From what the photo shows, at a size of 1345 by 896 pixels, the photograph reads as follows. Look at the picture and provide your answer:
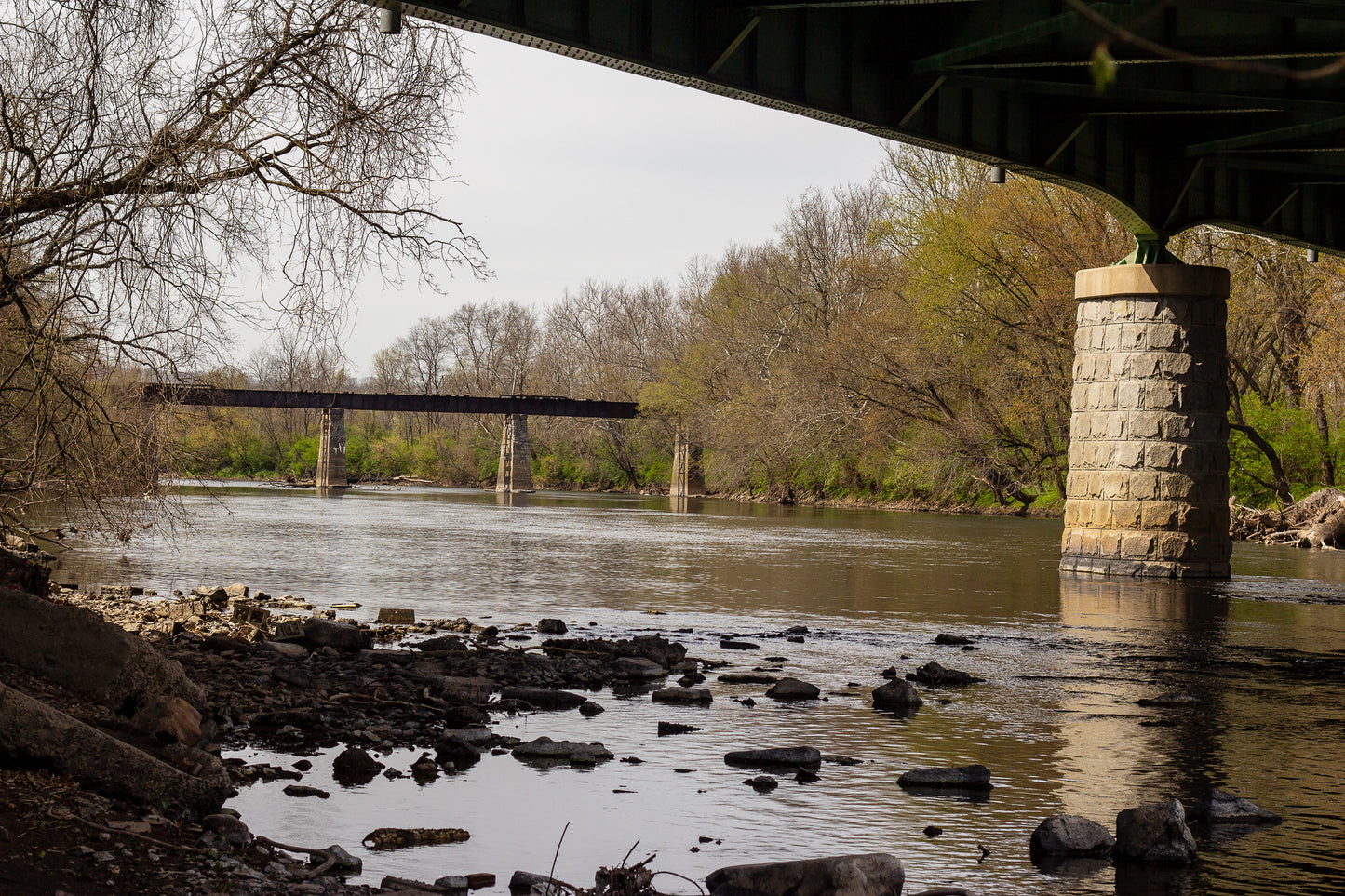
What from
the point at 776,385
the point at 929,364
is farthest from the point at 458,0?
the point at 776,385

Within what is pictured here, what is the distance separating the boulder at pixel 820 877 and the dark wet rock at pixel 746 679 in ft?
23.7

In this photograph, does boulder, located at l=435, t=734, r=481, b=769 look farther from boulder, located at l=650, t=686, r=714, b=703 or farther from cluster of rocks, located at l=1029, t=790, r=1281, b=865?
cluster of rocks, located at l=1029, t=790, r=1281, b=865

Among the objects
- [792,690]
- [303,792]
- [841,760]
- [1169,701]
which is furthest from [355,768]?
[1169,701]

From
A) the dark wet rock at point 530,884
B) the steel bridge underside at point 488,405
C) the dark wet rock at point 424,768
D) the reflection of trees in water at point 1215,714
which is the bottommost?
the dark wet rock at point 424,768

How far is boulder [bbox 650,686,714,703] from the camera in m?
12.6

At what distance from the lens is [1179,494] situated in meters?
26.4

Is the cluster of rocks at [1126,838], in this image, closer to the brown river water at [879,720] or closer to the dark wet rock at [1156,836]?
the dark wet rock at [1156,836]

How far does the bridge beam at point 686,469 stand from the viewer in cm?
9619

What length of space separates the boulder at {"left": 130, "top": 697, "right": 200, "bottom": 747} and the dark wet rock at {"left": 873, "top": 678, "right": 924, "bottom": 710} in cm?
640

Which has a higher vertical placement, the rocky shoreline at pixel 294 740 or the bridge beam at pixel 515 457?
the bridge beam at pixel 515 457

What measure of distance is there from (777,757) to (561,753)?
166 cm

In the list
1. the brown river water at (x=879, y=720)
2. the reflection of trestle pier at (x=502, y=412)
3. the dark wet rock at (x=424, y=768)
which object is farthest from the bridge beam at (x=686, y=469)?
the dark wet rock at (x=424, y=768)

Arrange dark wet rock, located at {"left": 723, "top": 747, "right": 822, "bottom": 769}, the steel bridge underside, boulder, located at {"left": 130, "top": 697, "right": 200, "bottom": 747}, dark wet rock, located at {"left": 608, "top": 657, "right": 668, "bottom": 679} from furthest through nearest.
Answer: the steel bridge underside, dark wet rock, located at {"left": 608, "top": 657, "right": 668, "bottom": 679}, dark wet rock, located at {"left": 723, "top": 747, "right": 822, "bottom": 769}, boulder, located at {"left": 130, "top": 697, "right": 200, "bottom": 747}

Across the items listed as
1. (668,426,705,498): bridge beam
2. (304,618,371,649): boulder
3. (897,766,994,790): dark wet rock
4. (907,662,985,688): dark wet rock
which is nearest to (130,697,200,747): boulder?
(897,766,994,790): dark wet rock
